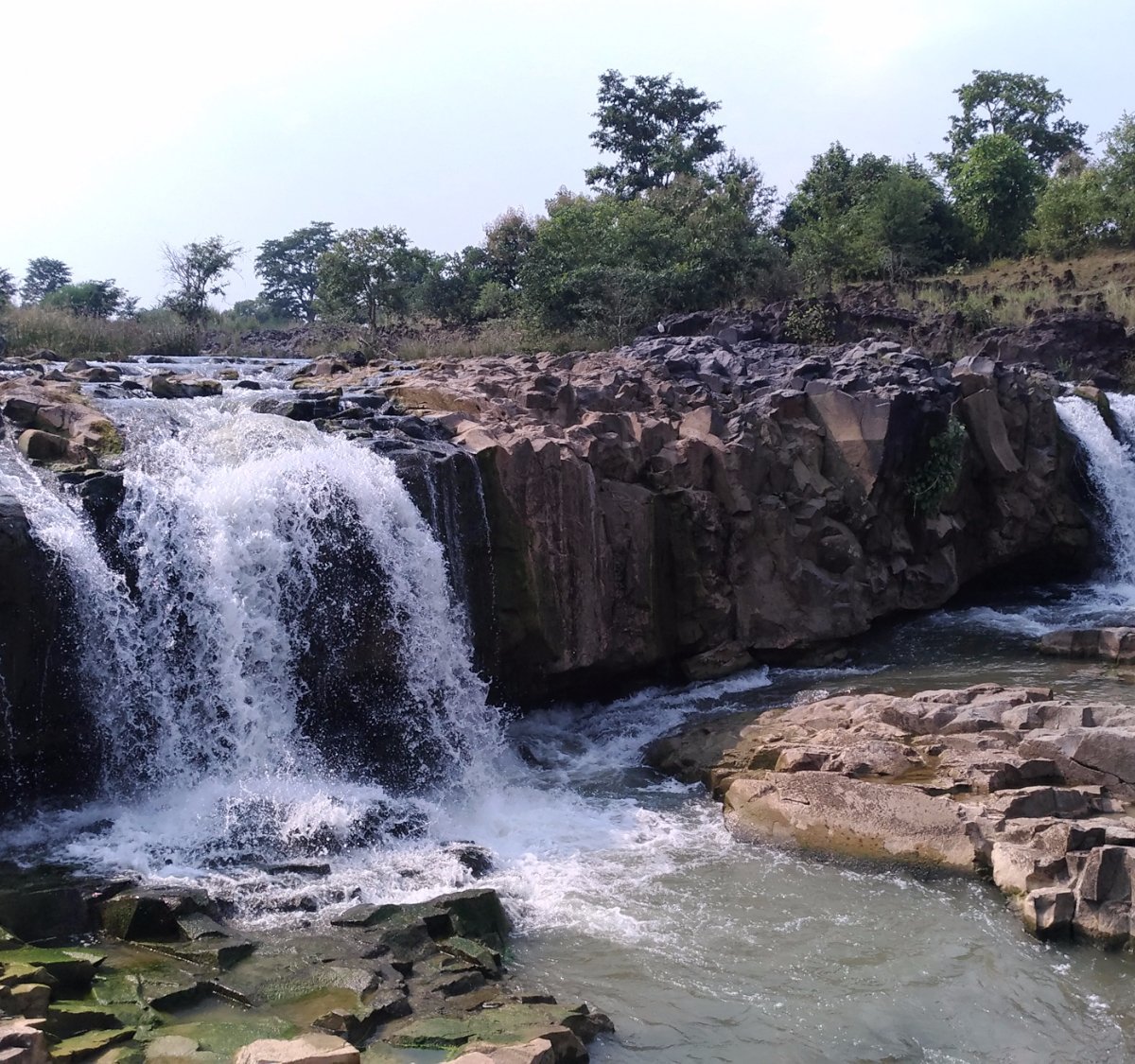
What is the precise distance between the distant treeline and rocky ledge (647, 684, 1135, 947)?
51.2ft

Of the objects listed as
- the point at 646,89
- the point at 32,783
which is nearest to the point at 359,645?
the point at 32,783

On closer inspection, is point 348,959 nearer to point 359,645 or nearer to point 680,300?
point 359,645

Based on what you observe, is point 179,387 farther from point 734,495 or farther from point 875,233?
point 875,233

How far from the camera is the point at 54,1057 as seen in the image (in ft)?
17.1

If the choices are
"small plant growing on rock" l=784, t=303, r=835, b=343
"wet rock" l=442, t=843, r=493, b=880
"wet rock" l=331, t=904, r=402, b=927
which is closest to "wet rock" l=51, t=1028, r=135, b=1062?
"wet rock" l=331, t=904, r=402, b=927

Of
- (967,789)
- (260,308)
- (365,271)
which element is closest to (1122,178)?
(365,271)

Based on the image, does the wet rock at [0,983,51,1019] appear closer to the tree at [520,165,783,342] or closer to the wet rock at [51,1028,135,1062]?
the wet rock at [51,1028,135,1062]

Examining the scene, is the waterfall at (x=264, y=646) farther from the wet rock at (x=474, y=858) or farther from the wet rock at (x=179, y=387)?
the wet rock at (x=179, y=387)

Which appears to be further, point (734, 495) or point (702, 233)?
point (702, 233)

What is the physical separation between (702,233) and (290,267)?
36.0m

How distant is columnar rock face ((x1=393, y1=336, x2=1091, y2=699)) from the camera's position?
12586 millimetres

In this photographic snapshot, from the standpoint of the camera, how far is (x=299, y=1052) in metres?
5.23

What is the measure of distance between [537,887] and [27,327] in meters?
16.9

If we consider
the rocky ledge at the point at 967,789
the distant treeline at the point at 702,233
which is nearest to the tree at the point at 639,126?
the distant treeline at the point at 702,233
